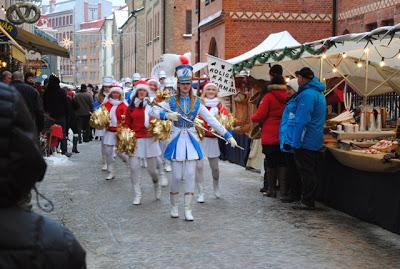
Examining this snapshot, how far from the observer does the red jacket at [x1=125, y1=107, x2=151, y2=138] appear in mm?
10828

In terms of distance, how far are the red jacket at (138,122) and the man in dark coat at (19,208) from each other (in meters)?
8.76

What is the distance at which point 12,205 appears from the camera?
6.56ft

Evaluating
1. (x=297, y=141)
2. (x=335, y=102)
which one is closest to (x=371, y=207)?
(x=297, y=141)

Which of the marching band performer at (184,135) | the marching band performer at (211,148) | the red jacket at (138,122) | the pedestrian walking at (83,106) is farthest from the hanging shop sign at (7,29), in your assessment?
the pedestrian walking at (83,106)

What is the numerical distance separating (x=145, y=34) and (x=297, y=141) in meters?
60.5

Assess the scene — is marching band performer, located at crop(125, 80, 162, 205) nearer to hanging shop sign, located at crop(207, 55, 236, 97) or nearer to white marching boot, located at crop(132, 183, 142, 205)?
white marching boot, located at crop(132, 183, 142, 205)

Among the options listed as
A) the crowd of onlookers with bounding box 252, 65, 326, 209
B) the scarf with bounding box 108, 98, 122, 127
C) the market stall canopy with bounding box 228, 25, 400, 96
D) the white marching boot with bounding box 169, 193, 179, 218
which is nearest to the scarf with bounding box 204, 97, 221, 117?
the crowd of onlookers with bounding box 252, 65, 326, 209

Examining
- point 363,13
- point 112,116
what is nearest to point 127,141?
point 112,116

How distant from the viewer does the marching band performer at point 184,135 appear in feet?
30.3

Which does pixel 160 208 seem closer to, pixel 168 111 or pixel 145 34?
pixel 168 111

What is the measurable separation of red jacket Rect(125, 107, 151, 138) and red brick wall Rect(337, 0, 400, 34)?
478 inches

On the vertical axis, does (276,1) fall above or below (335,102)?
above

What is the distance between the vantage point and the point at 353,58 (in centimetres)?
1291

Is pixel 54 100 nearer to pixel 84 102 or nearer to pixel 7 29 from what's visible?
pixel 7 29
